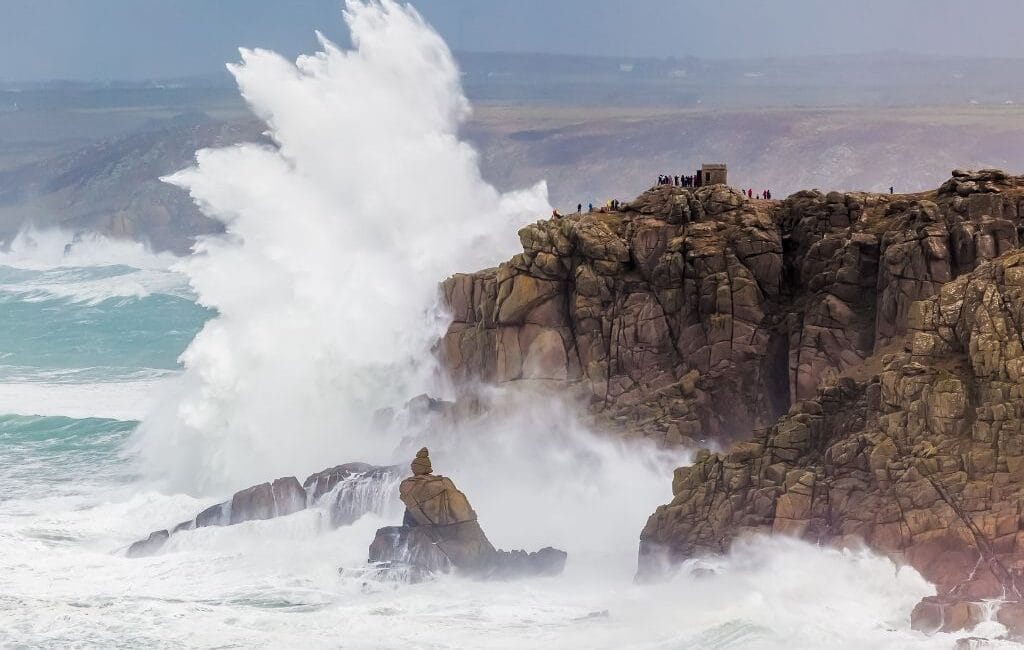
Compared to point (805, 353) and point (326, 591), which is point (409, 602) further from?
point (805, 353)

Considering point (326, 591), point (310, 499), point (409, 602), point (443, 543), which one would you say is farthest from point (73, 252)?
point (409, 602)

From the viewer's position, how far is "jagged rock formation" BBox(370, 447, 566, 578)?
129 ft

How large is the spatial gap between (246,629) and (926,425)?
14077mm

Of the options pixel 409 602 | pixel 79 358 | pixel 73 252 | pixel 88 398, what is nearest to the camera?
pixel 409 602

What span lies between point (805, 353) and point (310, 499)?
1241 cm

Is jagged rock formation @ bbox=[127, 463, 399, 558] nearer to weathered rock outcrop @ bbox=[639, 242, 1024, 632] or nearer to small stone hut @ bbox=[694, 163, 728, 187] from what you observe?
weathered rock outcrop @ bbox=[639, 242, 1024, 632]

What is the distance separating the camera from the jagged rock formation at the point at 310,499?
1724 inches

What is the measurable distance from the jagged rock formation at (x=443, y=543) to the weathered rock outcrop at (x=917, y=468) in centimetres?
293

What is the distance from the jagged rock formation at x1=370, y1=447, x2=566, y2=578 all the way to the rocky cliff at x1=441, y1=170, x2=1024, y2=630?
294 cm

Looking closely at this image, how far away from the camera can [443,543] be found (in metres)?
39.4

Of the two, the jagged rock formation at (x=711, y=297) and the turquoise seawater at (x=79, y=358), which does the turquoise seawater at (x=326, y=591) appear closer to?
the turquoise seawater at (x=79, y=358)

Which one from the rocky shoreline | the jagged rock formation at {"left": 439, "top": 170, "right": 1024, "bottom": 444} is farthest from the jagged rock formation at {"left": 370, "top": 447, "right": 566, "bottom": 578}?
the jagged rock formation at {"left": 439, "top": 170, "right": 1024, "bottom": 444}

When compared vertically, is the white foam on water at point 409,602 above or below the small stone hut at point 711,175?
below

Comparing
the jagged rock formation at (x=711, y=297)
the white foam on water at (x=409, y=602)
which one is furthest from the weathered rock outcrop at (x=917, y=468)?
the jagged rock formation at (x=711, y=297)
